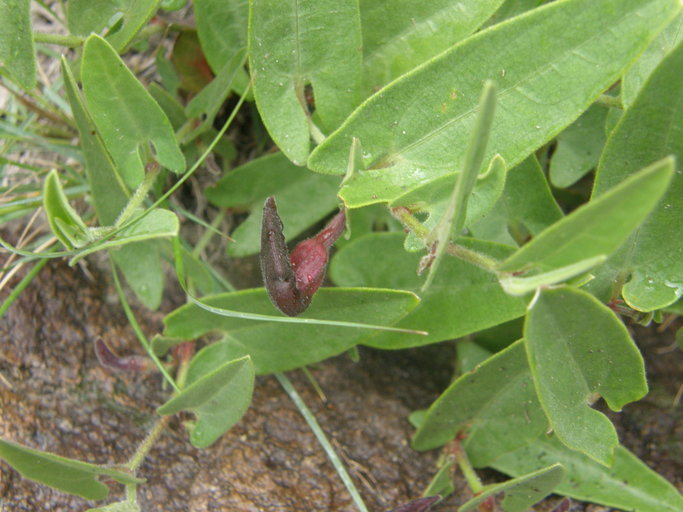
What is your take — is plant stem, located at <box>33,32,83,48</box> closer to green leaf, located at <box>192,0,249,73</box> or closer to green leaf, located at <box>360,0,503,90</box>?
green leaf, located at <box>192,0,249,73</box>

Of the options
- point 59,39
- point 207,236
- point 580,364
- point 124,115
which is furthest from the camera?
point 207,236

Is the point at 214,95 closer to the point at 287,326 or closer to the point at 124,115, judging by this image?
the point at 124,115

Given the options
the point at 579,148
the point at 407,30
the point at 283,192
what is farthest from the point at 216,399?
the point at 579,148

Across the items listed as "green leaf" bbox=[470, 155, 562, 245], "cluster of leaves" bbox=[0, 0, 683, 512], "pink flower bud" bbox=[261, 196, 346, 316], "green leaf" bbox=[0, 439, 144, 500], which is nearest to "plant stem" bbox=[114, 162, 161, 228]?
"cluster of leaves" bbox=[0, 0, 683, 512]

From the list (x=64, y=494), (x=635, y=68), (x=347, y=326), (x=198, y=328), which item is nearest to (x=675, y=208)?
(x=635, y=68)

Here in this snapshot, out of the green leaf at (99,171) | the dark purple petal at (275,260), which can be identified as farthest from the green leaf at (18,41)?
the dark purple petal at (275,260)

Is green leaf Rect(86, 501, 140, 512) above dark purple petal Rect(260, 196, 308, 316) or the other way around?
the other way around

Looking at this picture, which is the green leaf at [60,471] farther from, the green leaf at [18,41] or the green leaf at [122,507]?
the green leaf at [18,41]
